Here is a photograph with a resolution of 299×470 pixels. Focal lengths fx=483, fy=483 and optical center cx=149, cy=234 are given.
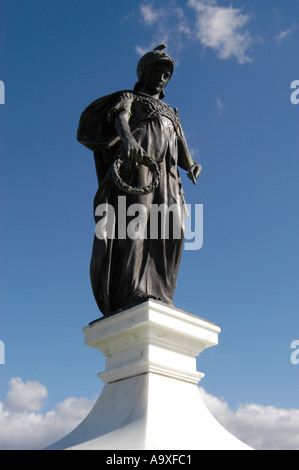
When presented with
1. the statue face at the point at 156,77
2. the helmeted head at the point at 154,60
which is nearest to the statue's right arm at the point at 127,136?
the statue face at the point at 156,77

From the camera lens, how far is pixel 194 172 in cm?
627

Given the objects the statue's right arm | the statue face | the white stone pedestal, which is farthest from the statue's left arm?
the white stone pedestal

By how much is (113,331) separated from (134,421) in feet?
2.97

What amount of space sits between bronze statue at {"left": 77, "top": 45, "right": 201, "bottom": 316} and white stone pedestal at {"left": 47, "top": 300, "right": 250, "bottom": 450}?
320mm

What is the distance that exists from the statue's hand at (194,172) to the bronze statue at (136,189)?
12.0 inches

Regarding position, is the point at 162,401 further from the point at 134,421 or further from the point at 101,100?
the point at 101,100

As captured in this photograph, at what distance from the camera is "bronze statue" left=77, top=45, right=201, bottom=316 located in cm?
505

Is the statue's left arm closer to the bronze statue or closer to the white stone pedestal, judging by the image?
the bronze statue

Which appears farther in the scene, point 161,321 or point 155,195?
point 155,195

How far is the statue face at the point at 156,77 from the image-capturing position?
6.05 metres

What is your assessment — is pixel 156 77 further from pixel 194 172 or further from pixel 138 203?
pixel 138 203
